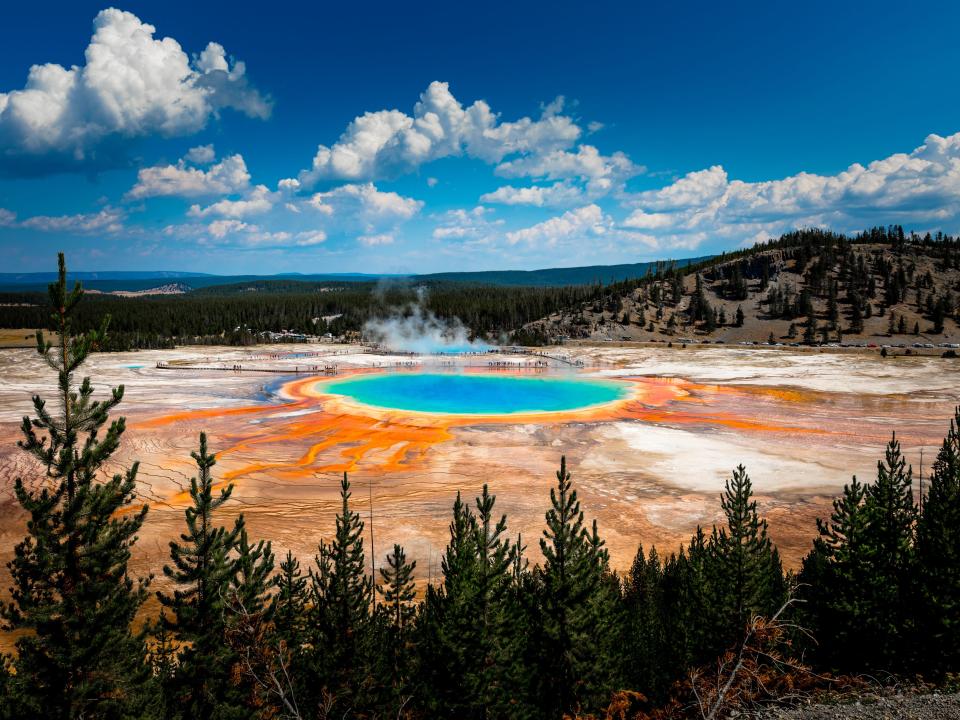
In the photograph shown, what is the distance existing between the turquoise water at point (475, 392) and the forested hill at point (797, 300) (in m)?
55.2

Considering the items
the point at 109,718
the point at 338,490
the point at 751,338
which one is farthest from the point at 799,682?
the point at 751,338

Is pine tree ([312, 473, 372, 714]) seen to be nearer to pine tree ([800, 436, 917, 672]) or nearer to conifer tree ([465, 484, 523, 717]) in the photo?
conifer tree ([465, 484, 523, 717])

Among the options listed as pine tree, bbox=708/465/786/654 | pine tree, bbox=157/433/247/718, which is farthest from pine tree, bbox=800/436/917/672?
pine tree, bbox=157/433/247/718

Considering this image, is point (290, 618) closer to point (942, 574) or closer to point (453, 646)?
point (453, 646)

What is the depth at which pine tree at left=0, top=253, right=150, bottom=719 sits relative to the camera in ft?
27.7

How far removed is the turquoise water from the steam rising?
3517 centimetres

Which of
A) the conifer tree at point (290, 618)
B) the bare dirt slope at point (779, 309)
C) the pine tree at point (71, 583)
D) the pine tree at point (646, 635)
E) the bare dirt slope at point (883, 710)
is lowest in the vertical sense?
the pine tree at point (646, 635)

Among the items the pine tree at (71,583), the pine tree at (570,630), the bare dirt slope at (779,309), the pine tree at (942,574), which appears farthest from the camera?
the bare dirt slope at (779,309)

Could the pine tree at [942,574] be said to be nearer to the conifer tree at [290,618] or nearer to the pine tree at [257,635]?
the pine tree at [257,635]

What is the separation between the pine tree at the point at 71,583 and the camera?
8.45m

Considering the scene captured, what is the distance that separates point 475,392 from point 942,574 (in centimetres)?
4368

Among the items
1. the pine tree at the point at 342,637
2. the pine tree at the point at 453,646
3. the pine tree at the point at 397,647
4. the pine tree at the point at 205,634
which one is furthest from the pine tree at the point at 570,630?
the pine tree at the point at 205,634

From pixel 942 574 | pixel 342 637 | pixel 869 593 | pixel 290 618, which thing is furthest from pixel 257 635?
pixel 942 574

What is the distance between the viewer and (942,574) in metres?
13.0
